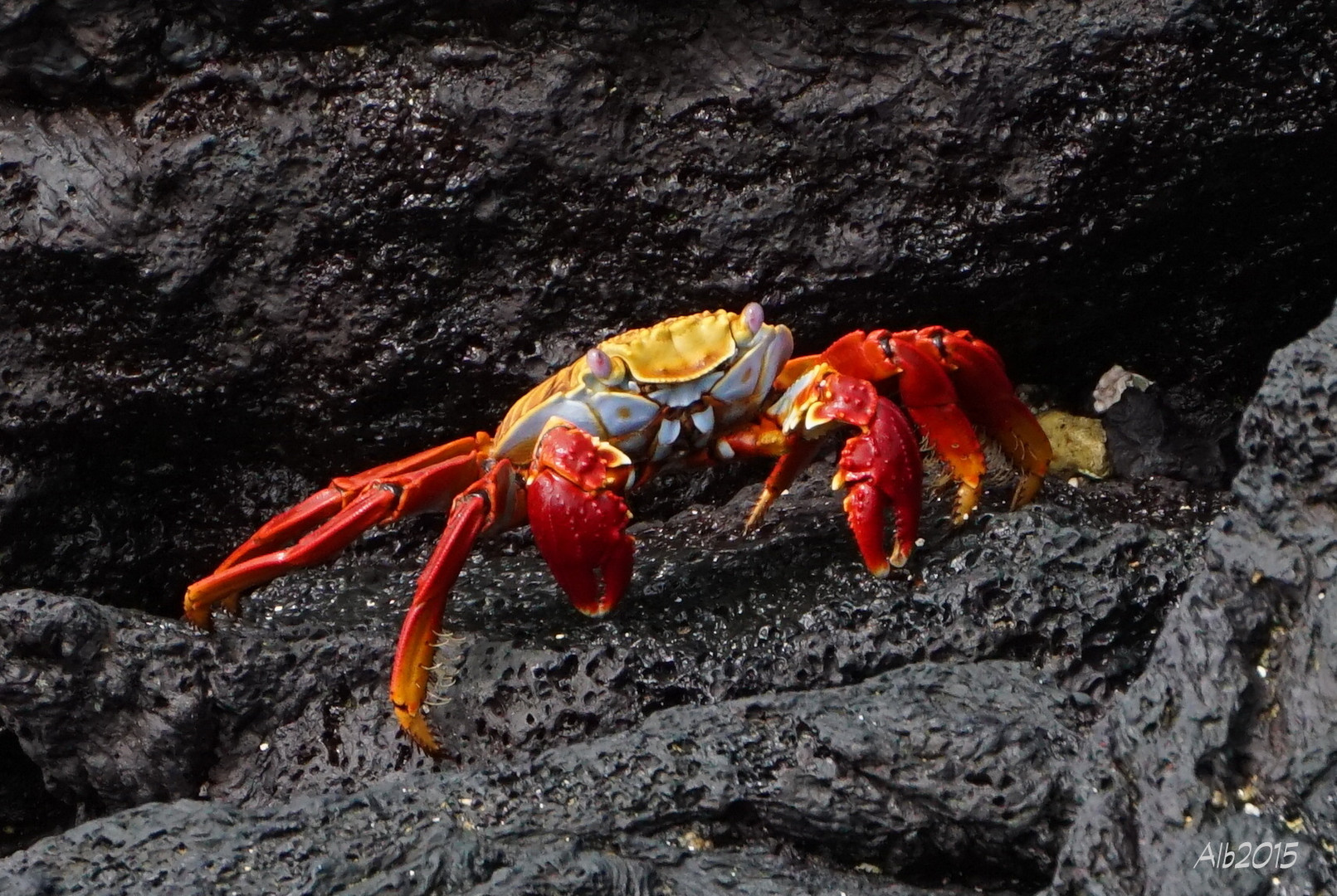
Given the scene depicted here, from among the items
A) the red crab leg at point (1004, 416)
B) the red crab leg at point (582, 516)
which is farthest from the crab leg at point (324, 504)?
the red crab leg at point (1004, 416)

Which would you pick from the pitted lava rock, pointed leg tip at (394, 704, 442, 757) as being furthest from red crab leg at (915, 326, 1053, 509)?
pointed leg tip at (394, 704, 442, 757)

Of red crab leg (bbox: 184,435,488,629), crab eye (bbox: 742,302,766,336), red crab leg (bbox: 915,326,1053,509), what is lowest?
red crab leg (bbox: 915,326,1053,509)

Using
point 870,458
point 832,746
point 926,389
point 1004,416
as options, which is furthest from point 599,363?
point 832,746

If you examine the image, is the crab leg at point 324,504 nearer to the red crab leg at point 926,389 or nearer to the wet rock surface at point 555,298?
the wet rock surface at point 555,298

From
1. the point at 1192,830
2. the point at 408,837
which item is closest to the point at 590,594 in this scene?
the point at 408,837

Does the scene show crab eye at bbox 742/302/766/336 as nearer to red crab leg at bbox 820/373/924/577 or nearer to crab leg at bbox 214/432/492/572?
red crab leg at bbox 820/373/924/577

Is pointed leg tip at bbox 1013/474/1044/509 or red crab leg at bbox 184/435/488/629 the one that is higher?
red crab leg at bbox 184/435/488/629

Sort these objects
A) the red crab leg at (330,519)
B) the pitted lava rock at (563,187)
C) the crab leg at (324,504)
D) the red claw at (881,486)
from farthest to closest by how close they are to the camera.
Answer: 1. the pitted lava rock at (563,187)
2. the crab leg at (324,504)
3. the red crab leg at (330,519)
4. the red claw at (881,486)

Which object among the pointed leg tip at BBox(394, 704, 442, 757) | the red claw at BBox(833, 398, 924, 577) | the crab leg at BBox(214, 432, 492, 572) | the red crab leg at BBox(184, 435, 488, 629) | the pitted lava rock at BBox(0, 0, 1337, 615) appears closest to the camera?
the pointed leg tip at BBox(394, 704, 442, 757)
